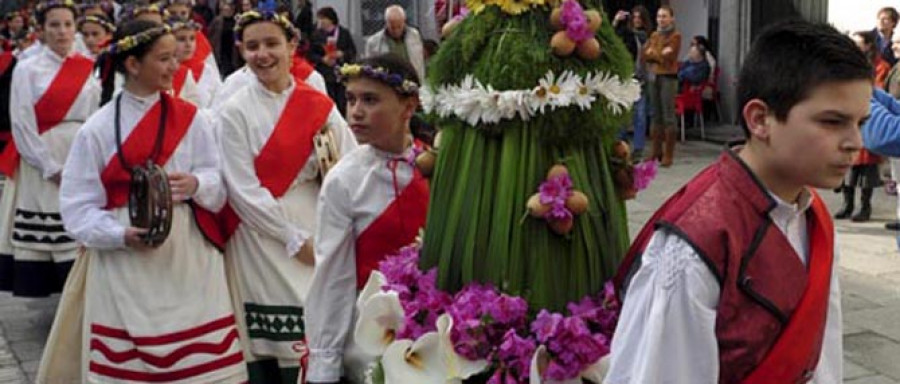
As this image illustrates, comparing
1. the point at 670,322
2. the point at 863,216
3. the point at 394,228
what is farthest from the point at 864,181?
the point at 670,322

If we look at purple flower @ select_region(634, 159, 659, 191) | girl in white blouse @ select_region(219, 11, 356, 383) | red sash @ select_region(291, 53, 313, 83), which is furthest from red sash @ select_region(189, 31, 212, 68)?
purple flower @ select_region(634, 159, 659, 191)

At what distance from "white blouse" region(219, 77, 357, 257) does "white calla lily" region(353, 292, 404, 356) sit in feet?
6.31

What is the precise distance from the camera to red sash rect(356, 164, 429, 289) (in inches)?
Result: 132

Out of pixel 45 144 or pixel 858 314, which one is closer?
pixel 858 314

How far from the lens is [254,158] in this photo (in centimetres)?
493

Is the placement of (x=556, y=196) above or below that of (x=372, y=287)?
above

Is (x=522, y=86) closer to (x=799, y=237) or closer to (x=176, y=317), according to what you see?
(x=799, y=237)

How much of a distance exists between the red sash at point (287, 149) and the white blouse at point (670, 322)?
3.01m

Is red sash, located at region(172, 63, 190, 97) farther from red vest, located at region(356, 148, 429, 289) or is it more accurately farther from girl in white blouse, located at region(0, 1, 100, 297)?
red vest, located at region(356, 148, 429, 289)

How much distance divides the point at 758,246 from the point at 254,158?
3.14 meters

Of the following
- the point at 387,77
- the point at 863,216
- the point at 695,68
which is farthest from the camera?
the point at 695,68

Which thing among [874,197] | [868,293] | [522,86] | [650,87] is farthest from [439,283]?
[650,87]

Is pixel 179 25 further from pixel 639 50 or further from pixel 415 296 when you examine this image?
pixel 639 50

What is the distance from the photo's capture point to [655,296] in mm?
2070
